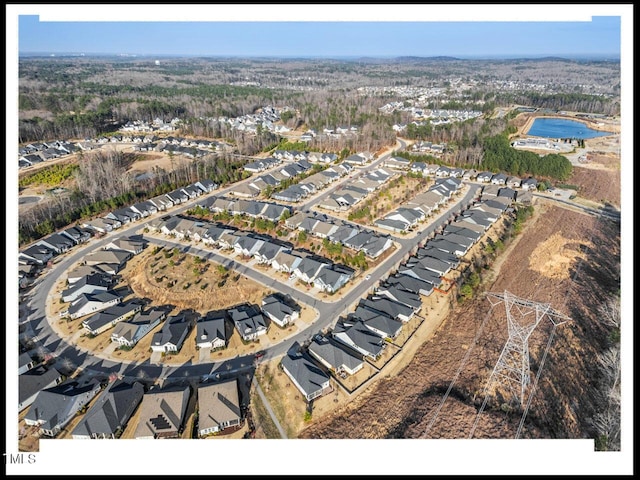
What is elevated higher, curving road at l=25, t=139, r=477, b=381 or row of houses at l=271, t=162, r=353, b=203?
row of houses at l=271, t=162, r=353, b=203

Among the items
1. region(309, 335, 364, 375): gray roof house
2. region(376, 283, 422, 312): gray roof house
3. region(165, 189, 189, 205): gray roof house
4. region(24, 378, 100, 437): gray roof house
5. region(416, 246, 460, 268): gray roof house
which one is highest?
region(165, 189, 189, 205): gray roof house

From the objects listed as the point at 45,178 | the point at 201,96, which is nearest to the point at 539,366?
the point at 45,178

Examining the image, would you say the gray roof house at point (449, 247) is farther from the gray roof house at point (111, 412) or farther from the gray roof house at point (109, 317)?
the gray roof house at point (111, 412)

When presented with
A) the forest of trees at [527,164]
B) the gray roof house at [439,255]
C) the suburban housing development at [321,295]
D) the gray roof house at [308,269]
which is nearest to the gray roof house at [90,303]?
the suburban housing development at [321,295]

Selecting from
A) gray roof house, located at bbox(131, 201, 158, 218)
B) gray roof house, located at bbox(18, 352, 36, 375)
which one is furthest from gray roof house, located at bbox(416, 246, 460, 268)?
gray roof house, located at bbox(131, 201, 158, 218)

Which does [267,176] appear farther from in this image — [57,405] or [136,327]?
[57,405]

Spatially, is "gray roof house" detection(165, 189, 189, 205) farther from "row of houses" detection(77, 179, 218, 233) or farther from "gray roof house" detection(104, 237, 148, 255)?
"gray roof house" detection(104, 237, 148, 255)
